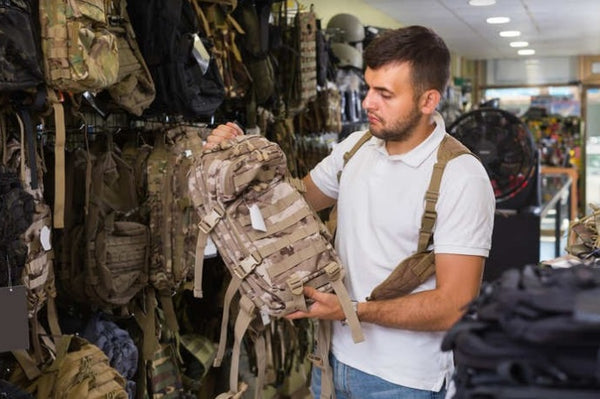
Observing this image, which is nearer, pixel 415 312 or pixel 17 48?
pixel 415 312

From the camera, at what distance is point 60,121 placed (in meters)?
2.81

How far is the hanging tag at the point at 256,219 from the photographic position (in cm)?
221

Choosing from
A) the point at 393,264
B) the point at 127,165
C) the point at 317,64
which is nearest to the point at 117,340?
the point at 127,165

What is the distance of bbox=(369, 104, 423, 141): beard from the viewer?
→ 2.20 metres

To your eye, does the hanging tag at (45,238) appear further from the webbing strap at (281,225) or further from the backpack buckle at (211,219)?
the webbing strap at (281,225)

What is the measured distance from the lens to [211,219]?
2215mm

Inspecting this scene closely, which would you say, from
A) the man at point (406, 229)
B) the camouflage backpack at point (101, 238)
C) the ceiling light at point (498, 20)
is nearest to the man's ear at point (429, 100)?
the man at point (406, 229)

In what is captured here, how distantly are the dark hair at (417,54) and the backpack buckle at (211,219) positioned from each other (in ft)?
1.91

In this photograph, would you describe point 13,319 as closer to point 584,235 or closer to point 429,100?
point 429,100

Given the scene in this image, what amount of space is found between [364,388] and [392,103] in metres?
0.79

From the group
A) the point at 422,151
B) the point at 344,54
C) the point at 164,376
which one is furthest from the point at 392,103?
the point at 344,54

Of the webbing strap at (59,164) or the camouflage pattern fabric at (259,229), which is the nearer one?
the camouflage pattern fabric at (259,229)

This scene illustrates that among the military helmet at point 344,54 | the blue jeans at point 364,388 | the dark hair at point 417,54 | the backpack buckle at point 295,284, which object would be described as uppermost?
the military helmet at point 344,54

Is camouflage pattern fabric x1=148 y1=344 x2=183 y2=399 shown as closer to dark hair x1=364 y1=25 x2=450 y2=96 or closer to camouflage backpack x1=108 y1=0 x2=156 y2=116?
camouflage backpack x1=108 y1=0 x2=156 y2=116
